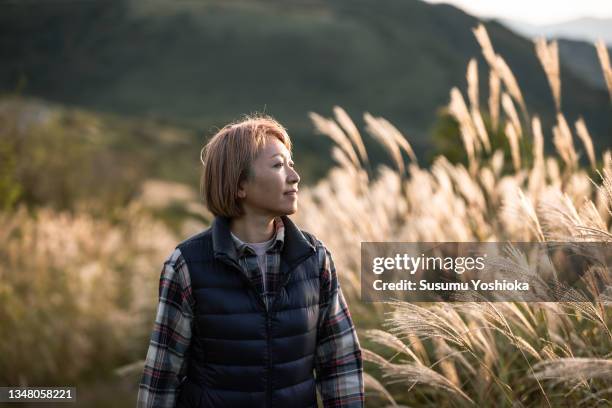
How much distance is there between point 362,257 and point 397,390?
124 centimetres

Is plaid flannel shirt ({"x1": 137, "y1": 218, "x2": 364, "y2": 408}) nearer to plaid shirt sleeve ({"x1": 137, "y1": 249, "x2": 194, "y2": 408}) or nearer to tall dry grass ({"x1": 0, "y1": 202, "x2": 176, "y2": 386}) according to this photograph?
plaid shirt sleeve ({"x1": 137, "y1": 249, "x2": 194, "y2": 408})

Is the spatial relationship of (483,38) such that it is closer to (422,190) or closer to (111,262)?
(422,190)

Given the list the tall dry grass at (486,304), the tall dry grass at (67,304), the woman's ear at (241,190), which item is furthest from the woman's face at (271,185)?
the tall dry grass at (67,304)

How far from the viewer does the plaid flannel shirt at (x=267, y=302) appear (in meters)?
2.02

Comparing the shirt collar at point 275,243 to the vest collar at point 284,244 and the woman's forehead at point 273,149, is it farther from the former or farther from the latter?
the woman's forehead at point 273,149

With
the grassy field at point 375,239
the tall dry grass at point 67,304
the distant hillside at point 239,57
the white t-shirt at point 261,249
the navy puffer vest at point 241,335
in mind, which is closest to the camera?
the navy puffer vest at point 241,335

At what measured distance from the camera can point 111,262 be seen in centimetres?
611

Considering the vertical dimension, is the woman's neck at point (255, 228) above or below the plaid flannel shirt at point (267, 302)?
above

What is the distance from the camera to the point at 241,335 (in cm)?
198

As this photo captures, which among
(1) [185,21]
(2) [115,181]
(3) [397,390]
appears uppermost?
(1) [185,21]

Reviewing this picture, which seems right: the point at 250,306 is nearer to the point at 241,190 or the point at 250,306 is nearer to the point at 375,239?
the point at 241,190

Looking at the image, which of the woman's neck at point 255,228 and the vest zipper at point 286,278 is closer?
the vest zipper at point 286,278

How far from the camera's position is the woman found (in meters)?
1.98

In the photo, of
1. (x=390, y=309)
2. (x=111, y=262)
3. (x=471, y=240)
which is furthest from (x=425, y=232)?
(x=111, y=262)
